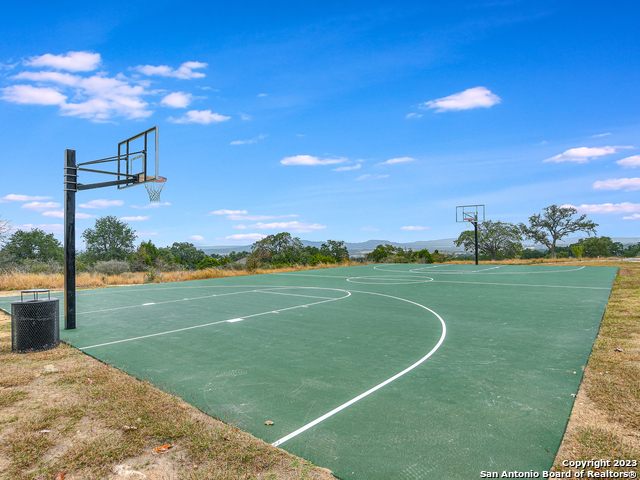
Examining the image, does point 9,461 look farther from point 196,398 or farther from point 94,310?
point 94,310

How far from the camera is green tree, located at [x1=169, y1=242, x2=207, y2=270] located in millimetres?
44094

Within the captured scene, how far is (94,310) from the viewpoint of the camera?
9.32 m

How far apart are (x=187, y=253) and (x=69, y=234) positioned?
40.0m

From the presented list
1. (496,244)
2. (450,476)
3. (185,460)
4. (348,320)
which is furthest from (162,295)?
(496,244)

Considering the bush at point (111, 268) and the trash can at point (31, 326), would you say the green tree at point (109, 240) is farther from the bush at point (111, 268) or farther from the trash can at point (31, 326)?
the trash can at point (31, 326)

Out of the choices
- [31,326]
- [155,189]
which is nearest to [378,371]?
[31,326]

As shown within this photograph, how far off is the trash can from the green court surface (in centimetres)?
54

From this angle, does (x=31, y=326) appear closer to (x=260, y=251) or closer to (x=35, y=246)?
(x=260, y=251)

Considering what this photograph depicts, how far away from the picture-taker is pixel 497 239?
4938 cm

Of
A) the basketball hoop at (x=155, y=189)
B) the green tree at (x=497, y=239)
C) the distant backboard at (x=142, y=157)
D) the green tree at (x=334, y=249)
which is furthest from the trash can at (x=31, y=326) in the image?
the green tree at (x=497, y=239)

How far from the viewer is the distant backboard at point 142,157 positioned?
8664 mm

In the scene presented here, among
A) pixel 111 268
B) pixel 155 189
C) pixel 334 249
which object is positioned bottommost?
pixel 111 268

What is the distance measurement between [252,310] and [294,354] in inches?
155

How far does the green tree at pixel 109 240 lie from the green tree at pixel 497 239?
4145cm
